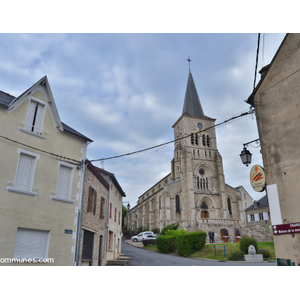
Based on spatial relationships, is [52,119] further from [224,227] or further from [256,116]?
[224,227]

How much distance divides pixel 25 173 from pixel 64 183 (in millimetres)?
1762

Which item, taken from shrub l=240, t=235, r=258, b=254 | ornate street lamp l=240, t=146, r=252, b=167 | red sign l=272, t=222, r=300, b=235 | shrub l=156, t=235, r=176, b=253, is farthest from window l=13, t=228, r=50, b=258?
shrub l=156, t=235, r=176, b=253

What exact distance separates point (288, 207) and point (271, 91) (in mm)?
4144

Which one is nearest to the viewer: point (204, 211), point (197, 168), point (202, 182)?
point (204, 211)

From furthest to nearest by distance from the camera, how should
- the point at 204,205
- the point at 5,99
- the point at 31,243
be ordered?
the point at 204,205
the point at 5,99
the point at 31,243

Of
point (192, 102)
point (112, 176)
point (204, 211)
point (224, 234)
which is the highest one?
point (192, 102)

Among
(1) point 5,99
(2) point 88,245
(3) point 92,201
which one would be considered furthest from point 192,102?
(1) point 5,99

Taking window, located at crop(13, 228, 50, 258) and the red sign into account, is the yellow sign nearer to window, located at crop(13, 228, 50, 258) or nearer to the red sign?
the red sign

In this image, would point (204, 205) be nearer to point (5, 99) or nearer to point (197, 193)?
point (197, 193)

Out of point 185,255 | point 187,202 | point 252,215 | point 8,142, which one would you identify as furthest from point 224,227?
point 8,142

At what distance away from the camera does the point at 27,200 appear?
31.3 ft

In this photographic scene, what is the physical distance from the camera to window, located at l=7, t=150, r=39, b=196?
948 centimetres

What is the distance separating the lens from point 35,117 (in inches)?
425

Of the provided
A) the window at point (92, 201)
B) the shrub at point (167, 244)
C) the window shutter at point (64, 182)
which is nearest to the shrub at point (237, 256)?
the shrub at point (167, 244)
